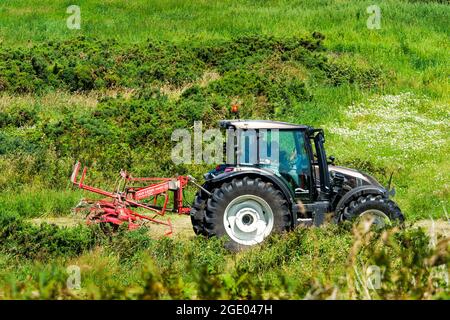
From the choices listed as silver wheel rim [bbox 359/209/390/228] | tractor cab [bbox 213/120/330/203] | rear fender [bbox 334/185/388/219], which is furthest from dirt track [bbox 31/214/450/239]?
tractor cab [bbox 213/120/330/203]

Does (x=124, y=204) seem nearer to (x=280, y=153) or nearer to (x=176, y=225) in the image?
(x=176, y=225)

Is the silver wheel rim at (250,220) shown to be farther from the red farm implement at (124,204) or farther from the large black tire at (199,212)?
the red farm implement at (124,204)

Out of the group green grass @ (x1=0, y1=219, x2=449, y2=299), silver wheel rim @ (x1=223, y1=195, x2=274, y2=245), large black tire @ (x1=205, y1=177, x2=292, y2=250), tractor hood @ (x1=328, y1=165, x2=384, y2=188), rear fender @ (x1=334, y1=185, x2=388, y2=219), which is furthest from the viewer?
tractor hood @ (x1=328, y1=165, x2=384, y2=188)

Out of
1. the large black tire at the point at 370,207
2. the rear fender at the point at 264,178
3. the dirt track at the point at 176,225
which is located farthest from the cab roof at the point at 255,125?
the dirt track at the point at 176,225

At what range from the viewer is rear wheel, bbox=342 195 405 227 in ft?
37.0

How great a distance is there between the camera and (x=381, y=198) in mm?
11445

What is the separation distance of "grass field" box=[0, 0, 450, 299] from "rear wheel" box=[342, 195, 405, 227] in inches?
27.6

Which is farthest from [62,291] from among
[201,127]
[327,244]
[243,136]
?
[201,127]

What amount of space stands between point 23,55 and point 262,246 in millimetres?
17200

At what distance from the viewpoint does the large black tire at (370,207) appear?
11281 mm

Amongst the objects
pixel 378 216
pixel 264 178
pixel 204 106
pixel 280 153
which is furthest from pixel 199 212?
pixel 204 106

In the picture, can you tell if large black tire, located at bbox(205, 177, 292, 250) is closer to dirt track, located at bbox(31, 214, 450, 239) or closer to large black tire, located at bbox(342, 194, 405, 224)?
large black tire, located at bbox(342, 194, 405, 224)

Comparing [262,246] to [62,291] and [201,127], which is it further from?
[201,127]

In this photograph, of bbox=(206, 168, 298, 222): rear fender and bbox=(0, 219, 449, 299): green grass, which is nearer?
bbox=(0, 219, 449, 299): green grass
